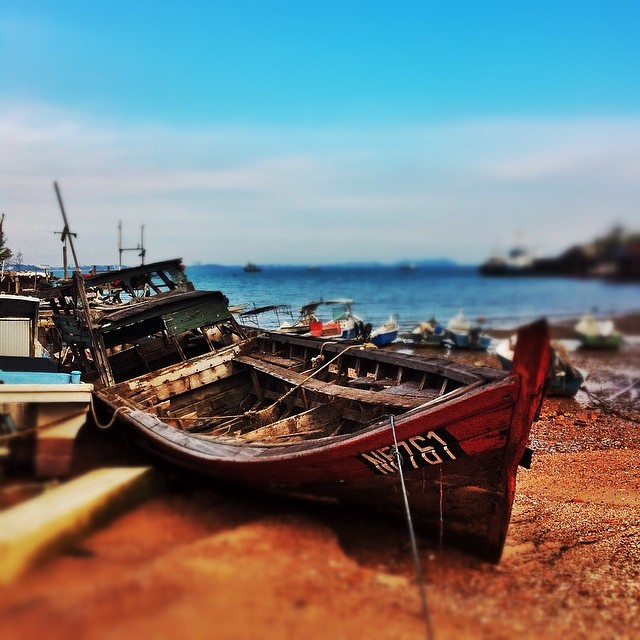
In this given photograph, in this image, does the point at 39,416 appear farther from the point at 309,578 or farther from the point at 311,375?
the point at 311,375

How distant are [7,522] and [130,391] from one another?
199 inches

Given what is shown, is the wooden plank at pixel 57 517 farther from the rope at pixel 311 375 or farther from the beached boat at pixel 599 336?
the beached boat at pixel 599 336

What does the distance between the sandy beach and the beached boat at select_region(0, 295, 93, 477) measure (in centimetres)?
64

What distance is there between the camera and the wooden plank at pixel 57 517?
2.99 m

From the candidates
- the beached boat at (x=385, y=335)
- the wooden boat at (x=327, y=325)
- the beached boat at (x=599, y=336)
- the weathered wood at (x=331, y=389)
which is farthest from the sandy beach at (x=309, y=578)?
the beached boat at (x=599, y=336)

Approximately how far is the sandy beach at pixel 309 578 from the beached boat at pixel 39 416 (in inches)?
25.1

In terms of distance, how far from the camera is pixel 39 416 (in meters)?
5.34

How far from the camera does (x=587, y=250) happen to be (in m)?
2.47

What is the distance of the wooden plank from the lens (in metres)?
2.99

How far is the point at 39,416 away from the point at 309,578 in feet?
11.4

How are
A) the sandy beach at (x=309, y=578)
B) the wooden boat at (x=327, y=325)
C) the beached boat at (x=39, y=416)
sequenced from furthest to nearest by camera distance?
1. the wooden boat at (x=327, y=325)
2. the beached boat at (x=39, y=416)
3. the sandy beach at (x=309, y=578)

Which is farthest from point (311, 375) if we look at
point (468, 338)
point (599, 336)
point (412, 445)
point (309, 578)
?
point (599, 336)

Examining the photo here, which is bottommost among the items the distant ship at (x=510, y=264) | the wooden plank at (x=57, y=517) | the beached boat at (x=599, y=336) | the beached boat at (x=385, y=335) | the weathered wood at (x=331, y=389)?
the beached boat at (x=385, y=335)

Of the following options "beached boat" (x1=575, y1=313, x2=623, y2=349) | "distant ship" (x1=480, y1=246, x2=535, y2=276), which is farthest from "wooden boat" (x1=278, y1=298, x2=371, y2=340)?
"beached boat" (x1=575, y1=313, x2=623, y2=349)
